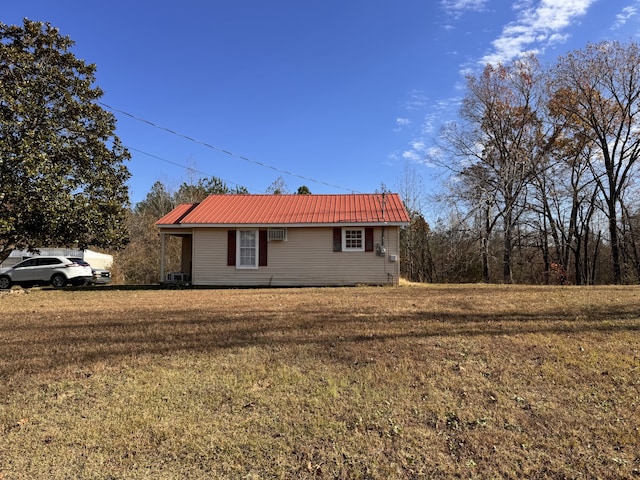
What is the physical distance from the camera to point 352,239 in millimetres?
15398

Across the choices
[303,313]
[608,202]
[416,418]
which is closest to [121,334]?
[303,313]

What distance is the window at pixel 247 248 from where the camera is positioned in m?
15.7

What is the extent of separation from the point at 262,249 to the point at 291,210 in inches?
80.5

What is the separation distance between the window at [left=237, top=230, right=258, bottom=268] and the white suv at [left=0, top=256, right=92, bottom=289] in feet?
26.8

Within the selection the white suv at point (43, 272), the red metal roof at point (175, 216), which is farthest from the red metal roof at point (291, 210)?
the white suv at point (43, 272)

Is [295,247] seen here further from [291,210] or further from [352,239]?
[352,239]

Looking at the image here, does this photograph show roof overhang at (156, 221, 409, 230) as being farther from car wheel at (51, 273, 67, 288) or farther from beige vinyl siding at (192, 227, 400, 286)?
car wheel at (51, 273, 67, 288)

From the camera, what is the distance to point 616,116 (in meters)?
22.9

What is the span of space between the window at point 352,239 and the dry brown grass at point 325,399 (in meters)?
8.32

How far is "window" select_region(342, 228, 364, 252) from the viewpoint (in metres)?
15.3

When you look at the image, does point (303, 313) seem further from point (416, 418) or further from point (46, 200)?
point (46, 200)

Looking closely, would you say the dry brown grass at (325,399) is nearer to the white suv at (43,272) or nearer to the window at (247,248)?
the window at (247,248)

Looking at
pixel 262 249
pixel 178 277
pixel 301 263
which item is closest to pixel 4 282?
pixel 178 277

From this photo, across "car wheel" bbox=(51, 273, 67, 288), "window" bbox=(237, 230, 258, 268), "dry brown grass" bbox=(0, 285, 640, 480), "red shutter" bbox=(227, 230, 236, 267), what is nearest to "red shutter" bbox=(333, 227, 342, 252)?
"window" bbox=(237, 230, 258, 268)
